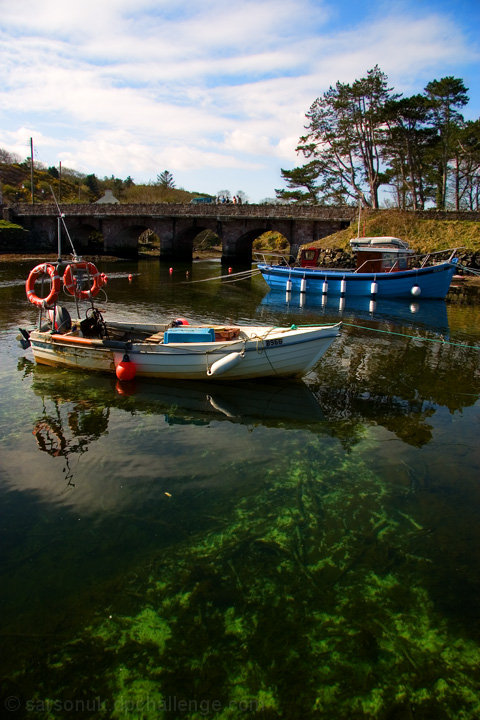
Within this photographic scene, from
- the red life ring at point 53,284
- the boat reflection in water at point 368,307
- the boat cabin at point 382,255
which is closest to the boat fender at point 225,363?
the red life ring at point 53,284

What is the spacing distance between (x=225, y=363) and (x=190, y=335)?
134 centimetres

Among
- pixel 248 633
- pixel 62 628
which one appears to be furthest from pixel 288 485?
pixel 62 628

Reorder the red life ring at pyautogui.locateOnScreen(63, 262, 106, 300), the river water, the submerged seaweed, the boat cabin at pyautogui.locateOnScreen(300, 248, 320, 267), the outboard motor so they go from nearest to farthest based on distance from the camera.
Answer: the submerged seaweed
the river water
the red life ring at pyautogui.locateOnScreen(63, 262, 106, 300)
the outboard motor
the boat cabin at pyautogui.locateOnScreen(300, 248, 320, 267)

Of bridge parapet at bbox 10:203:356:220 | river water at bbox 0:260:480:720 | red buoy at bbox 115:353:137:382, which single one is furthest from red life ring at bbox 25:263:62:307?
bridge parapet at bbox 10:203:356:220

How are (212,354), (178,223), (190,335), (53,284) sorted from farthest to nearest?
1. (178,223)
2. (53,284)
3. (190,335)
4. (212,354)

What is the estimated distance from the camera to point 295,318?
→ 22.5 metres

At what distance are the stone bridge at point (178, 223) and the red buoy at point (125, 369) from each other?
36948 millimetres

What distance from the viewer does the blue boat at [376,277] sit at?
27.3 m

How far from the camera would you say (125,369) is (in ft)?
38.9

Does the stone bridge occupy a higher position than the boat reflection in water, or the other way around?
the stone bridge

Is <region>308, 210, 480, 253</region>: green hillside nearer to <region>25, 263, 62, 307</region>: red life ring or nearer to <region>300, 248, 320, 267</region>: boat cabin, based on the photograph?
<region>300, 248, 320, 267</region>: boat cabin

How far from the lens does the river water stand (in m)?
4.30

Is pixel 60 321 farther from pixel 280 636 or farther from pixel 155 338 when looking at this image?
pixel 280 636

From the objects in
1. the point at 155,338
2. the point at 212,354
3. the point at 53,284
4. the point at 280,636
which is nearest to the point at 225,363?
the point at 212,354
